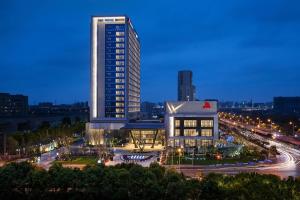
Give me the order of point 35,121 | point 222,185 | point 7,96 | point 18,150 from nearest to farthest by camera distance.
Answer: point 222,185 → point 18,150 → point 35,121 → point 7,96

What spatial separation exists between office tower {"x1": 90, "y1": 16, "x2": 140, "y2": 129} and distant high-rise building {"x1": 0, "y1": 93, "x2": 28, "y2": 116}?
211ft

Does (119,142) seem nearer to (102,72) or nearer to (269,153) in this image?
(102,72)

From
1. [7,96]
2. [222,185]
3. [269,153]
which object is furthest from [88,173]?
[7,96]

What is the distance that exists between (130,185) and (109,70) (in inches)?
2400

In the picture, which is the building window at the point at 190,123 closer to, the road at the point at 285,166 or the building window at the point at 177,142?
the building window at the point at 177,142

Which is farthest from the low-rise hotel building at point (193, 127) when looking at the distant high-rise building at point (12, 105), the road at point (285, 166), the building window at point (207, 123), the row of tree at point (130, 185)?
the distant high-rise building at point (12, 105)

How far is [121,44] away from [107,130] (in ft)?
63.7

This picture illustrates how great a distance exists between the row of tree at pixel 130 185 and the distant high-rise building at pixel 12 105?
11571 cm

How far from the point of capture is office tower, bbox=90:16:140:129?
85.6 m

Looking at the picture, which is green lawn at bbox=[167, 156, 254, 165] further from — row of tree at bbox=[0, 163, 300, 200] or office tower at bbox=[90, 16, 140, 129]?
office tower at bbox=[90, 16, 140, 129]

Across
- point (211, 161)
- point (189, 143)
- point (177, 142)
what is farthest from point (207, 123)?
point (211, 161)

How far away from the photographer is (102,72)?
281 feet

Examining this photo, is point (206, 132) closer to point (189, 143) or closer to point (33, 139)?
point (189, 143)

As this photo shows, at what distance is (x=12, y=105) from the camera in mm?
145500
